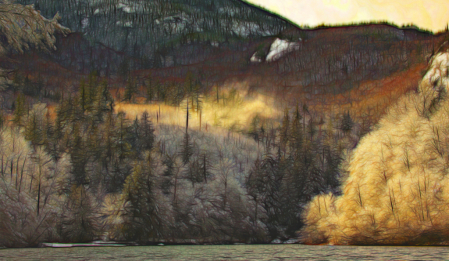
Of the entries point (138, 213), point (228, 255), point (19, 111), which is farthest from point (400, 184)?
point (19, 111)

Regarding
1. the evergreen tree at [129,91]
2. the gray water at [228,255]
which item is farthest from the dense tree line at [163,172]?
the gray water at [228,255]

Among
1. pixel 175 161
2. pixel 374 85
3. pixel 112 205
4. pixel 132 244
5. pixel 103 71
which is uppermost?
pixel 103 71

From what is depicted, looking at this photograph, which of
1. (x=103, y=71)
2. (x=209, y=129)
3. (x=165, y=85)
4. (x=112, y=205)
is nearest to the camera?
(x=112, y=205)

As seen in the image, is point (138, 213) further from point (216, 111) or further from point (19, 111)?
point (19, 111)

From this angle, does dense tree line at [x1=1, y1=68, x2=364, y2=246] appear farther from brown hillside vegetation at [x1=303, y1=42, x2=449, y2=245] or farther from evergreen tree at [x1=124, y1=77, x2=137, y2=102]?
evergreen tree at [x1=124, y1=77, x2=137, y2=102]

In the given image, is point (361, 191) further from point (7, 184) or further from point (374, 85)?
point (7, 184)

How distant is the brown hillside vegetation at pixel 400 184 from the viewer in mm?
55188

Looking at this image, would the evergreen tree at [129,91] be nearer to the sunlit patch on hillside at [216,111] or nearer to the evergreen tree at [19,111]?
the sunlit patch on hillside at [216,111]

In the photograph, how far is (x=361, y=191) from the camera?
193ft

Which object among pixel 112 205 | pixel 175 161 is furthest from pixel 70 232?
pixel 175 161

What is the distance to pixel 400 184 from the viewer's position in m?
57.6

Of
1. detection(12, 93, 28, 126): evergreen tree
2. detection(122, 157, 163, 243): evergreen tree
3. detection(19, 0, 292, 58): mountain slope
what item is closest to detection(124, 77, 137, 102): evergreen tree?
detection(19, 0, 292, 58): mountain slope

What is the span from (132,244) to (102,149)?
16.9m

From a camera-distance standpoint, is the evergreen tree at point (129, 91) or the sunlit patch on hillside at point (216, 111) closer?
the sunlit patch on hillside at point (216, 111)
